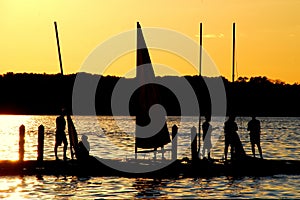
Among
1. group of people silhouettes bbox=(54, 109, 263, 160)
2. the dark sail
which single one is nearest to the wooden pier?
group of people silhouettes bbox=(54, 109, 263, 160)

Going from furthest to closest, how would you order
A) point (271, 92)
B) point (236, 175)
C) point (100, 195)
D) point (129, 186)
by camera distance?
point (271, 92)
point (236, 175)
point (129, 186)
point (100, 195)

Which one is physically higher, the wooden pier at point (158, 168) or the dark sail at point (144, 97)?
the dark sail at point (144, 97)

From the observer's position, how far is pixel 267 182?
3544 centimetres

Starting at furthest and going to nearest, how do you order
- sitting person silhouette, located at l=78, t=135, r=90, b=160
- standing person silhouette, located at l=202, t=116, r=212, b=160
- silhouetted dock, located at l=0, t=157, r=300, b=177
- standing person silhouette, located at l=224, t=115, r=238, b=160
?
1. standing person silhouette, located at l=202, t=116, r=212, b=160
2. standing person silhouette, located at l=224, t=115, r=238, b=160
3. sitting person silhouette, located at l=78, t=135, r=90, b=160
4. silhouetted dock, located at l=0, t=157, r=300, b=177

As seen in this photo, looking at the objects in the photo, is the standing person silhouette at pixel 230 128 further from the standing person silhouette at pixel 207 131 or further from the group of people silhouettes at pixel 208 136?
the standing person silhouette at pixel 207 131

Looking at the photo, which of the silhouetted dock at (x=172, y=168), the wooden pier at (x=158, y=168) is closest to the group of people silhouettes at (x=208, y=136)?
the wooden pier at (x=158, y=168)

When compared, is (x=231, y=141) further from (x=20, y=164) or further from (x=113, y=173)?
(x=20, y=164)

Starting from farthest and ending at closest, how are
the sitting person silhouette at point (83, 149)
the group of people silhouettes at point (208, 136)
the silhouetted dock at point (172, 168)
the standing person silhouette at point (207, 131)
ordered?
1. the standing person silhouette at point (207, 131)
2. the group of people silhouettes at point (208, 136)
3. the sitting person silhouette at point (83, 149)
4. the silhouetted dock at point (172, 168)

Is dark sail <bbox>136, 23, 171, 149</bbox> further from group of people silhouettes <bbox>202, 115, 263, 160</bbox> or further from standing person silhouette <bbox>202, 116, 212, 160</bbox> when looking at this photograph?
group of people silhouettes <bbox>202, 115, 263, 160</bbox>

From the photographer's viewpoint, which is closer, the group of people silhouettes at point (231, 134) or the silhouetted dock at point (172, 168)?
the silhouetted dock at point (172, 168)

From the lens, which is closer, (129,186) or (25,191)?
(25,191)

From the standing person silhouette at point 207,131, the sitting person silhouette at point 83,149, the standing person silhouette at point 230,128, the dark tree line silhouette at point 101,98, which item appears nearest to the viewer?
the sitting person silhouette at point 83,149

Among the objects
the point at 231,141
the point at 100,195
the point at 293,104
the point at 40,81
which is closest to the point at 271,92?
the point at 293,104

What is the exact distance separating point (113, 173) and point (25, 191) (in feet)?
18.0
